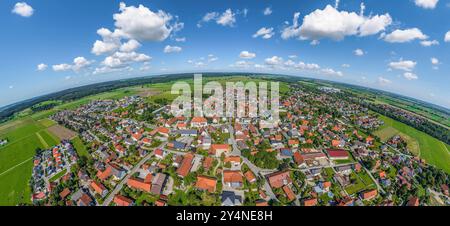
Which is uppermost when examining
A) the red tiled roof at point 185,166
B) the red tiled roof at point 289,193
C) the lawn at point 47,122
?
the lawn at point 47,122

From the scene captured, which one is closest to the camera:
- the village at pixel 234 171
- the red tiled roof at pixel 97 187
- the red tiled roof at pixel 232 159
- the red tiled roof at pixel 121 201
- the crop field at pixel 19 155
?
the red tiled roof at pixel 121 201

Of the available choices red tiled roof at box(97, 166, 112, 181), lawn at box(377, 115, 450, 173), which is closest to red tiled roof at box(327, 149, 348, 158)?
lawn at box(377, 115, 450, 173)

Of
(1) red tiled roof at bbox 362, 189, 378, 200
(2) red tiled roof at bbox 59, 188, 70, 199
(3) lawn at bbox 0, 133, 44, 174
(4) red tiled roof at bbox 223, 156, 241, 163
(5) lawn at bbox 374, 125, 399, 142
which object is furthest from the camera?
(5) lawn at bbox 374, 125, 399, 142

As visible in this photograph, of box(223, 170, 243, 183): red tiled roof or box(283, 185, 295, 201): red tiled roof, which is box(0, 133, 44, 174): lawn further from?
box(283, 185, 295, 201): red tiled roof

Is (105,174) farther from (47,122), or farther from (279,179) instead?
(47,122)

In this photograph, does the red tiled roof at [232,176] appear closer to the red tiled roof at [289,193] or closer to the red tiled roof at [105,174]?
the red tiled roof at [289,193]

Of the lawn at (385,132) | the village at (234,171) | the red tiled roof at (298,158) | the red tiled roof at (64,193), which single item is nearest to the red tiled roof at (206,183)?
the village at (234,171)
